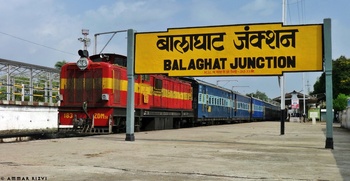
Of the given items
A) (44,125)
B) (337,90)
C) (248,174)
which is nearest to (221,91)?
(44,125)

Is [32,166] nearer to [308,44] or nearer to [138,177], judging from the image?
[138,177]

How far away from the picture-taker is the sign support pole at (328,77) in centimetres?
1188

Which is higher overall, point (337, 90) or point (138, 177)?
point (337, 90)

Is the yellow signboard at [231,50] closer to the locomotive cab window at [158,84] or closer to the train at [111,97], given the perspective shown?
the train at [111,97]

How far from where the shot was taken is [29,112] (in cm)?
2219

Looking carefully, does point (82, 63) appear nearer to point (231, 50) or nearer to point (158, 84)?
point (158, 84)

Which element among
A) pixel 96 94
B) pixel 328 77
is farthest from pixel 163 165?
pixel 96 94

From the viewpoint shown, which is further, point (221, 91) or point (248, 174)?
point (221, 91)

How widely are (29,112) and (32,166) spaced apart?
52.1ft

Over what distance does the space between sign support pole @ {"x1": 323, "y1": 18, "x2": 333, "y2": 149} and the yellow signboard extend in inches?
9.9

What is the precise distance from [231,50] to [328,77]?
3233mm

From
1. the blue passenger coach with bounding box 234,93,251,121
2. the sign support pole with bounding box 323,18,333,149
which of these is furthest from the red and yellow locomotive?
the blue passenger coach with bounding box 234,93,251,121

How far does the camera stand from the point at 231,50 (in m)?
13.1

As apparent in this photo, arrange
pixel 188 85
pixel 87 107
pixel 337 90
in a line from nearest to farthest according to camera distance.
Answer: pixel 87 107
pixel 188 85
pixel 337 90
